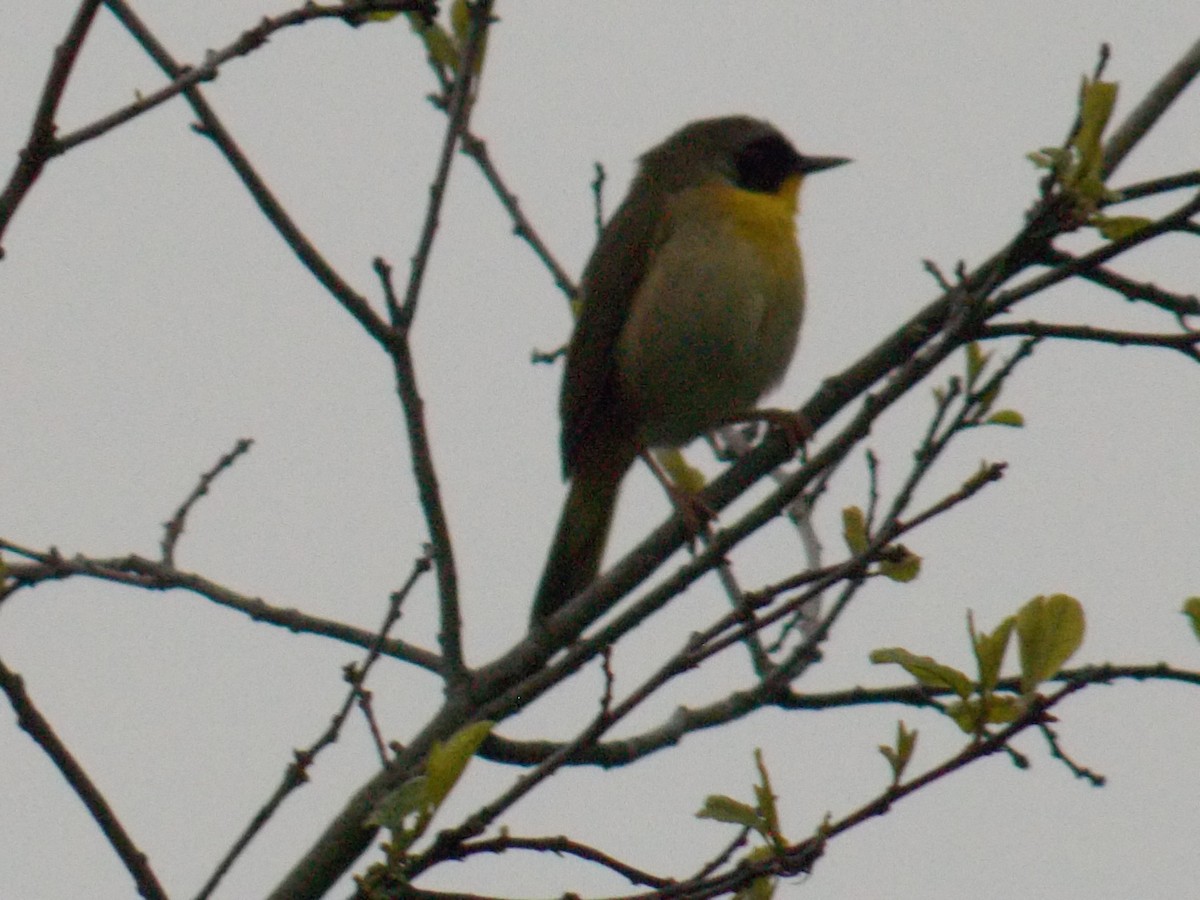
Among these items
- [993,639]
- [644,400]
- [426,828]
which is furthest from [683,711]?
[644,400]

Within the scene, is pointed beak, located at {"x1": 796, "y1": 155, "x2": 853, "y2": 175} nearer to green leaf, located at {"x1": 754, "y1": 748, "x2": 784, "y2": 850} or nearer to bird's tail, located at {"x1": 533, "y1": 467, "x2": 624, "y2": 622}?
bird's tail, located at {"x1": 533, "y1": 467, "x2": 624, "y2": 622}

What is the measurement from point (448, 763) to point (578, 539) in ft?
8.81

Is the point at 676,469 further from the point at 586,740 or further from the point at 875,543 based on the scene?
the point at 586,740

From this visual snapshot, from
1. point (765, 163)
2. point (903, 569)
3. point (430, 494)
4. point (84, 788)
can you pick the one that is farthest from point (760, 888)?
point (765, 163)

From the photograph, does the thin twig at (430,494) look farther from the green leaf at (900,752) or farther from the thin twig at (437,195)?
the green leaf at (900,752)

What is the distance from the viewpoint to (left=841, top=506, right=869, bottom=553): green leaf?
11.4 ft

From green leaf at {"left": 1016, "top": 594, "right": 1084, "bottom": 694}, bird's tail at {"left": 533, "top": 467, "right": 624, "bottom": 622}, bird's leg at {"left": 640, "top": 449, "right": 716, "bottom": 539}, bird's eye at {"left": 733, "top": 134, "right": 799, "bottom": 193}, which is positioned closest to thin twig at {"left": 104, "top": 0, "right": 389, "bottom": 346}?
bird's leg at {"left": 640, "top": 449, "right": 716, "bottom": 539}

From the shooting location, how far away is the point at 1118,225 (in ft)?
10.1

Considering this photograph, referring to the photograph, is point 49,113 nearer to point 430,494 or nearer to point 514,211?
point 430,494

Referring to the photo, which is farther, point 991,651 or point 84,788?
point 991,651

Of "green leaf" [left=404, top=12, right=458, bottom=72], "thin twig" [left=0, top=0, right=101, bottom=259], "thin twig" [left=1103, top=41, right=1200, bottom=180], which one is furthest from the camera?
"green leaf" [left=404, top=12, right=458, bottom=72]

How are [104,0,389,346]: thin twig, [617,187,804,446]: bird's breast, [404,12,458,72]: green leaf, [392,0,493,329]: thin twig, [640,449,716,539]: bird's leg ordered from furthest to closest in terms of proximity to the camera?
[617,187,804,446]: bird's breast, [404,12,458,72]: green leaf, [640,449,716,539]: bird's leg, [392,0,493,329]: thin twig, [104,0,389,346]: thin twig

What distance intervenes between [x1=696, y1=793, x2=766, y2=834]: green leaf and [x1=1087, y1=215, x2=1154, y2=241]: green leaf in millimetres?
1275

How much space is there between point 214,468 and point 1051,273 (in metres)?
1.99
